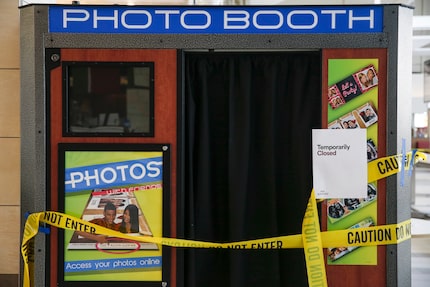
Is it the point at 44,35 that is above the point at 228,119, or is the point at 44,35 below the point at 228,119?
above

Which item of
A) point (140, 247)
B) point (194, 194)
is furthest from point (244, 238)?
point (140, 247)

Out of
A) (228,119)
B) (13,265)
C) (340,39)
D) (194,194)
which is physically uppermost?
(340,39)

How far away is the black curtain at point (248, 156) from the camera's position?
3428 millimetres

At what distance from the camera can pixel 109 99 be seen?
3.34 meters

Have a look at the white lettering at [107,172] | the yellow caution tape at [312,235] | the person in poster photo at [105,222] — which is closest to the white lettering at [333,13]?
the yellow caution tape at [312,235]

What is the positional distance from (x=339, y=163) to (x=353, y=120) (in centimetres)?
28

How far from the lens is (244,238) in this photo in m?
3.46

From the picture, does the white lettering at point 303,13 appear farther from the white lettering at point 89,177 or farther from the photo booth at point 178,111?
the white lettering at point 89,177

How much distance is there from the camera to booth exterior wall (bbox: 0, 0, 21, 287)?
3670 mm

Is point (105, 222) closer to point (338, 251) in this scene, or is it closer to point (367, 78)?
point (338, 251)

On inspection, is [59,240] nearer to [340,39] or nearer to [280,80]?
[280,80]

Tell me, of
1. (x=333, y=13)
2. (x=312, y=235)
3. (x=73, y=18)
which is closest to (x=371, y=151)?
(x=312, y=235)

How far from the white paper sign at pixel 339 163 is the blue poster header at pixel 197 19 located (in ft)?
2.08

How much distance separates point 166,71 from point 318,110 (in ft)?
3.22
